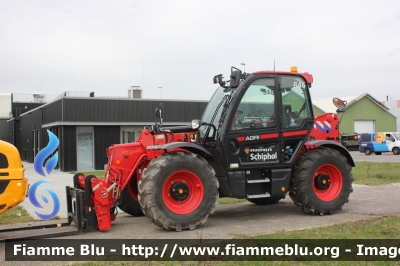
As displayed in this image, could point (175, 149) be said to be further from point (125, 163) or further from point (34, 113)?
point (34, 113)

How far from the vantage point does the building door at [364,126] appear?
51906mm

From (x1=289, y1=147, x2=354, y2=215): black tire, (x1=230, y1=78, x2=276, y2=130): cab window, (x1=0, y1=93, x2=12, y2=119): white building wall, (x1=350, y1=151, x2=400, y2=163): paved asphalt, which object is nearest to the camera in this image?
(x1=230, y1=78, x2=276, y2=130): cab window

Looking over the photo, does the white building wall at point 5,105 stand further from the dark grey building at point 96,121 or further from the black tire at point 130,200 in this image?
the black tire at point 130,200

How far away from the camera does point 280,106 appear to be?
28.5ft

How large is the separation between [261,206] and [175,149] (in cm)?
328

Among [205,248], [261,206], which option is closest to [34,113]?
[261,206]

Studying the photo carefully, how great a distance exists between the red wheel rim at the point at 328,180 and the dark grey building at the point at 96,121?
Result: 18498 mm

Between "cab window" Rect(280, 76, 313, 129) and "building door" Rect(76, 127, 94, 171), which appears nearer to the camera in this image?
"cab window" Rect(280, 76, 313, 129)

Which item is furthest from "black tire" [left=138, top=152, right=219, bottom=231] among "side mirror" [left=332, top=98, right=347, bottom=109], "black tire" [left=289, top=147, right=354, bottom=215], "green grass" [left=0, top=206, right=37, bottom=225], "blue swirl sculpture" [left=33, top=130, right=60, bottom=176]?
"side mirror" [left=332, top=98, right=347, bottom=109]

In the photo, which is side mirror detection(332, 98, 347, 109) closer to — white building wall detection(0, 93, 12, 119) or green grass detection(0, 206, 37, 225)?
green grass detection(0, 206, 37, 225)

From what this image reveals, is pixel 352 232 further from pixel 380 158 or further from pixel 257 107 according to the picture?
pixel 380 158

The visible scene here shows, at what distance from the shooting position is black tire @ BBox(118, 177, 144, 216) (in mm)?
9062

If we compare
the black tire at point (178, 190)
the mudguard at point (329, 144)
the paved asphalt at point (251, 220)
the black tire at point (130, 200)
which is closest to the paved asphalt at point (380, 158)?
the paved asphalt at point (251, 220)

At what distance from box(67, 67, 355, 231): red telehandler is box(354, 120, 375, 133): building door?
44.9m
